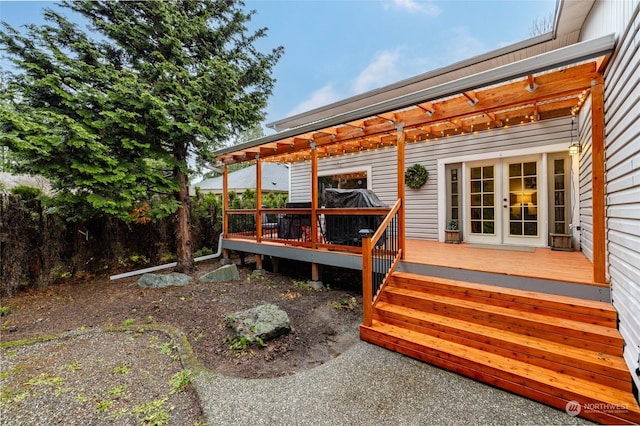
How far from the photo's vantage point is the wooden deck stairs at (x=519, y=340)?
7.22 ft

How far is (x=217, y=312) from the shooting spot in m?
4.40

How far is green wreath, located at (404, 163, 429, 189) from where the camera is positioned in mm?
6867

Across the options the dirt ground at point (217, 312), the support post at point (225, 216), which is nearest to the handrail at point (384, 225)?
the dirt ground at point (217, 312)

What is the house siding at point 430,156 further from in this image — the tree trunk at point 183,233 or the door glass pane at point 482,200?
the tree trunk at point 183,233

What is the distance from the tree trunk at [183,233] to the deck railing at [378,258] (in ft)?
15.1

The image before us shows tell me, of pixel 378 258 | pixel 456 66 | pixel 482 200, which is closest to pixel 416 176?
pixel 482 200

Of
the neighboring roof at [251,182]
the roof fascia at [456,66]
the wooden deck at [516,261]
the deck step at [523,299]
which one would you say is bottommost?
the deck step at [523,299]

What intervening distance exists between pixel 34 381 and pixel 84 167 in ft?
10.9

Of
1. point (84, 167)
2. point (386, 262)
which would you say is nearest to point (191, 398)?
point (386, 262)

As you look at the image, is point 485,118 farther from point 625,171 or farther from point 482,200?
point 625,171

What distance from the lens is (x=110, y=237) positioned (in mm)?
6406

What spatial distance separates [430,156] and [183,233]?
20.5 feet

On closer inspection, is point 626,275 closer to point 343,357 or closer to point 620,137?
point 620,137

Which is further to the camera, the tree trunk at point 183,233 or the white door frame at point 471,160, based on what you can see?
the tree trunk at point 183,233
